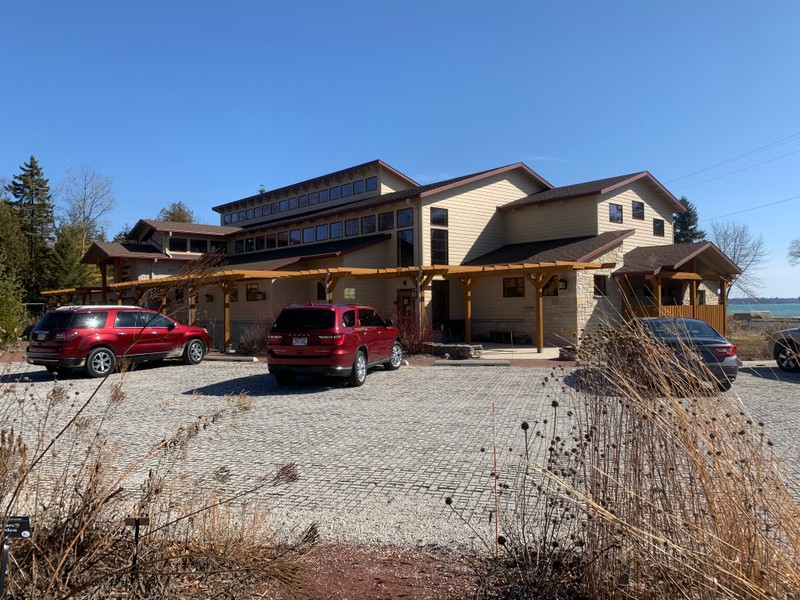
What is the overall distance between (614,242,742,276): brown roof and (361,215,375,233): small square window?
37.1 ft

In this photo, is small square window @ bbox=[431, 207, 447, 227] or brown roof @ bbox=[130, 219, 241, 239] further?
brown roof @ bbox=[130, 219, 241, 239]

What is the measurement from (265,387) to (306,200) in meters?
25.2

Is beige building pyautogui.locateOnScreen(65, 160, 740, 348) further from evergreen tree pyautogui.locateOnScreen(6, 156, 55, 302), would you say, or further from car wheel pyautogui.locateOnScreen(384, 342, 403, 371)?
evergreen tree pyautogui.locateOnScreen(6, 156, 55, 302)

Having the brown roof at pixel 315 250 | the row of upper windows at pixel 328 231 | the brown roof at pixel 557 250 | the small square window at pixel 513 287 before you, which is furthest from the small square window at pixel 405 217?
the small square window at pixel 513 287

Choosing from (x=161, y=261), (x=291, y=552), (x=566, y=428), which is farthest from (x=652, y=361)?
(x=161, y=261)

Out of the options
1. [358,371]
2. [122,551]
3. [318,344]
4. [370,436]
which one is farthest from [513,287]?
[122,551]

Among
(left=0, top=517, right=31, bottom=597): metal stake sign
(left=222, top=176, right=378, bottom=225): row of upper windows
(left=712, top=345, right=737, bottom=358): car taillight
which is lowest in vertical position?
(left=0, top=517, right=31, bottom=597): metal stake sign

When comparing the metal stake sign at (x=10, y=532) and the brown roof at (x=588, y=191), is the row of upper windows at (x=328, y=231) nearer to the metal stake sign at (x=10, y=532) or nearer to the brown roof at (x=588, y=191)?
the brown roof at (x=588, y=191)

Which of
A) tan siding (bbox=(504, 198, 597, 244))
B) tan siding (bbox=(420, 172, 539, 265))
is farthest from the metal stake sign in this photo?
tan siding (bbox=(504, 198, 597, 244))

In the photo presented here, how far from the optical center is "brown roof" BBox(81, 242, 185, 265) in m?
33.5

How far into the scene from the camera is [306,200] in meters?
36.7

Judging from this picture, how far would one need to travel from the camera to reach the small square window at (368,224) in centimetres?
2845

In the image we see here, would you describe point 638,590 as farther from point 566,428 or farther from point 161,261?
point 161,261

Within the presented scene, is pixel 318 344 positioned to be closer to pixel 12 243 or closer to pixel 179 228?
pixel 179 228
